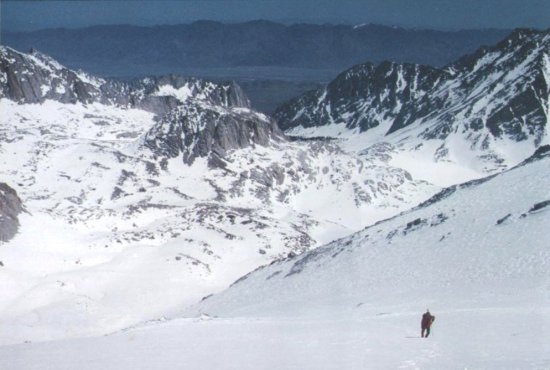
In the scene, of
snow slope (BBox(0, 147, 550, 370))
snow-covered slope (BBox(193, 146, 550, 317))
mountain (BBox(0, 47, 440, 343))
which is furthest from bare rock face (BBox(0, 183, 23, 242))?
snow slope (BBox(0, 147, 550, 370))

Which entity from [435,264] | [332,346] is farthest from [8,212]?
[332,346]

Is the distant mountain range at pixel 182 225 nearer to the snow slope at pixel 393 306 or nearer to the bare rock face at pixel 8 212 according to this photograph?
the bare rock face at pixel 8 212

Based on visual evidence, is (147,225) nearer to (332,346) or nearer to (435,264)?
(435,264)

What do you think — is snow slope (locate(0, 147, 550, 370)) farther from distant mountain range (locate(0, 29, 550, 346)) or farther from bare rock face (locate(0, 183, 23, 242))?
bare rock face (locate(0, 183, 23, 242))

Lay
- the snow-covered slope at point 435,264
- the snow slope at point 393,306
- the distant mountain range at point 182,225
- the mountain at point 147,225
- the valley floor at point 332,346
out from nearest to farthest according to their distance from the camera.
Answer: the valley floor at point 332,346 < the snow slope at point 393,306 < the snow-covered slope at point 435,264 < the distant mountain range at point 182,225 < the mountain at point 147,225

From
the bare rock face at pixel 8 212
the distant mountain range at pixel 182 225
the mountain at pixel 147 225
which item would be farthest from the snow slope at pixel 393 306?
the bare rock face at pixel 8 212

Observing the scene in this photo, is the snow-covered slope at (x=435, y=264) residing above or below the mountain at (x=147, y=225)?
below
